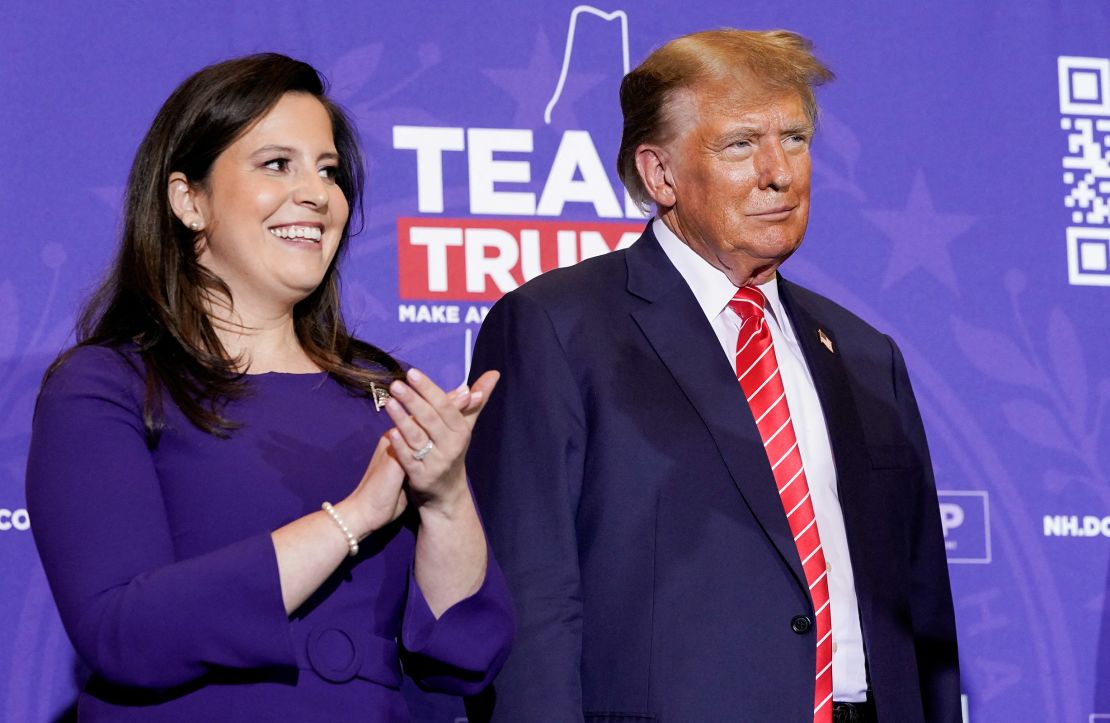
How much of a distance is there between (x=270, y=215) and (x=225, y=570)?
58 centimetres

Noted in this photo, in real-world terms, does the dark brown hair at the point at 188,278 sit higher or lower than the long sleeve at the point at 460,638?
higher

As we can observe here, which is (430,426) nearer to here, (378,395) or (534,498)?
(378,395)

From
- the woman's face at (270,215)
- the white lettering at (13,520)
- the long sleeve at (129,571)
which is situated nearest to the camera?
the long sleeve at (129,571)

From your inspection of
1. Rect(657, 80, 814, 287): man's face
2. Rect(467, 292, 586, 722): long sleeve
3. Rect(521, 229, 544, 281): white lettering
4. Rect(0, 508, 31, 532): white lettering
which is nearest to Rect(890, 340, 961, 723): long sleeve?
Rect(657, 80, 814, 287): man's face

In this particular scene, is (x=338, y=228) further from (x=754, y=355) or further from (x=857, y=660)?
(x=857, y=660)

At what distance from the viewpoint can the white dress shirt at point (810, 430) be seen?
234 centimetres

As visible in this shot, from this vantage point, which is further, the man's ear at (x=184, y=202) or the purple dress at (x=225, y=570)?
the man's ear at (x=184, y=202)

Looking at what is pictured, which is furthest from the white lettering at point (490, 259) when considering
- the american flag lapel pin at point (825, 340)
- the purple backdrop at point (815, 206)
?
the american flag lapel pin at point (825, 340)

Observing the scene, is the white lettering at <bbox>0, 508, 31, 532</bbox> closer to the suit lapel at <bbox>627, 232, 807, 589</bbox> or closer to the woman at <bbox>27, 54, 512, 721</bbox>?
the woman at <bbox>27, 54, 512, 721</bbox>

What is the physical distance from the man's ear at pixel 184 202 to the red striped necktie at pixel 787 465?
2.94 ft

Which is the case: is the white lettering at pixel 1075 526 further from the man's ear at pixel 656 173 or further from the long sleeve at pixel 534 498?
the long sleeve at pixel 534 498

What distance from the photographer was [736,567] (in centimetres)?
227

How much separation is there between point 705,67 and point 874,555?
2.88 ft

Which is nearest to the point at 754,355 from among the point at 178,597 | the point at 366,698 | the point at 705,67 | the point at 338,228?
the point at 705,67
